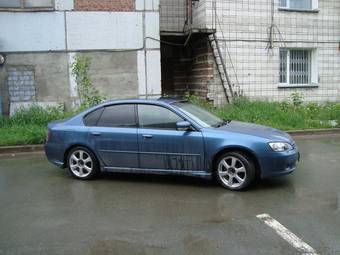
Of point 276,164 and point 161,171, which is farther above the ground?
point 276,164

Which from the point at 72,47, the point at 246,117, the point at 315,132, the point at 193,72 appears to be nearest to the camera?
the point at 315,132

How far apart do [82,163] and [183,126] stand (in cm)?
195

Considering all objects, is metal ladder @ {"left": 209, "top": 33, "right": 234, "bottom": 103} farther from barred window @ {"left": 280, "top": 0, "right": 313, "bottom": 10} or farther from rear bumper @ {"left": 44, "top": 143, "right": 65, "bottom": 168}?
rear bumper @ {"left": 44, "top": 143, "right": 65, "bottom": 168}

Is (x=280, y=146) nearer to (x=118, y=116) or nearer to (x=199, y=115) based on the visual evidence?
(x=199, y=115)

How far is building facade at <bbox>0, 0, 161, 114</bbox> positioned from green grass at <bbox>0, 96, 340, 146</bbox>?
0.96 metres

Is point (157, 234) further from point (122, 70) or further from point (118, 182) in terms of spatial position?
point (122, 70)

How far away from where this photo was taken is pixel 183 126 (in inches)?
278

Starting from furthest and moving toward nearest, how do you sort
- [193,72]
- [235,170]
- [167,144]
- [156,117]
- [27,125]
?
1. [193,72]
2. [27,125]
3. [156,117]
4. [167,144]
5. [235,170]

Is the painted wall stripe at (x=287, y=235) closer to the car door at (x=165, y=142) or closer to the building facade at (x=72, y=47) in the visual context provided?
the car door at (x=165, y=142)

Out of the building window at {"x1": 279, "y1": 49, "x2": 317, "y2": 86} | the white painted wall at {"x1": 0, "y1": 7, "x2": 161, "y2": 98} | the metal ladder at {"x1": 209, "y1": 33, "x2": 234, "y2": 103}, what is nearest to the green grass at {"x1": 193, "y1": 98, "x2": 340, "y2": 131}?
the metal ladder at {"x1": 209, "y1": 33, "x2": 234, "y2": 103}

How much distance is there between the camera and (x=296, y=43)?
1582 cm

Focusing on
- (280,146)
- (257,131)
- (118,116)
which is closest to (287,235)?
(280,146)

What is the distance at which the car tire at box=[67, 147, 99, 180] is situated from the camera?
775cm

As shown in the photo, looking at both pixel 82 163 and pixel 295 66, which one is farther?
pixel 295 66
